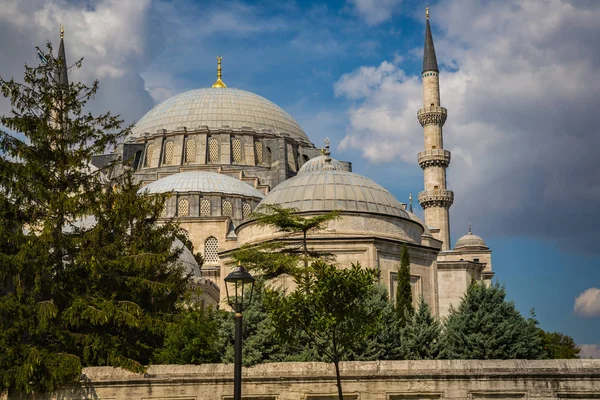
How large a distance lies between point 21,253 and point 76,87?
4177 millimetres

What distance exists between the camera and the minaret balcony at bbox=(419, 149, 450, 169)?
45.1m

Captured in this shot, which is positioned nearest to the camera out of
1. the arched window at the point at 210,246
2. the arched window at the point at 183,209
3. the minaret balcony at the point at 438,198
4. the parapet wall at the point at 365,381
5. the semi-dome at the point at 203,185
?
the parapet wall at the point at 365,381

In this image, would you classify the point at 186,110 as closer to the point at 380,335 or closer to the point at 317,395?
the point at 380,335

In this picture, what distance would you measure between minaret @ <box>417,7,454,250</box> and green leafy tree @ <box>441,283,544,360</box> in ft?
79.9

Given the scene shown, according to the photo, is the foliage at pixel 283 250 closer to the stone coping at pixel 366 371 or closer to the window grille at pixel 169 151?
the stone coping at pixel 366 371

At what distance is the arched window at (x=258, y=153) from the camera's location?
4919 centimetres

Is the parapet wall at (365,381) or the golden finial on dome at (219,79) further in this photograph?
the golden finial on dome at (219,79)

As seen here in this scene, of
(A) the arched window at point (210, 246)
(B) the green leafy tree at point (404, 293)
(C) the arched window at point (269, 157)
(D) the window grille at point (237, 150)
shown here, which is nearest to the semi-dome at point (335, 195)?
(B) the green leafy tree at point (404, 293)

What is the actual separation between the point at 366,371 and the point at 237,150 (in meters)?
36.2

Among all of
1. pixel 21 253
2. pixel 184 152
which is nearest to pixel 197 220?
pixel 184 152

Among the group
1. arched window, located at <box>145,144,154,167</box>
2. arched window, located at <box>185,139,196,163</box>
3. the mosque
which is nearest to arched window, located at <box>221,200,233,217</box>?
the mosque

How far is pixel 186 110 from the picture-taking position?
52.7m

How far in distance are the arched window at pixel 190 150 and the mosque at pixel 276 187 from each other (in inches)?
2.2

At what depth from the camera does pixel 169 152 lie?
162ft
